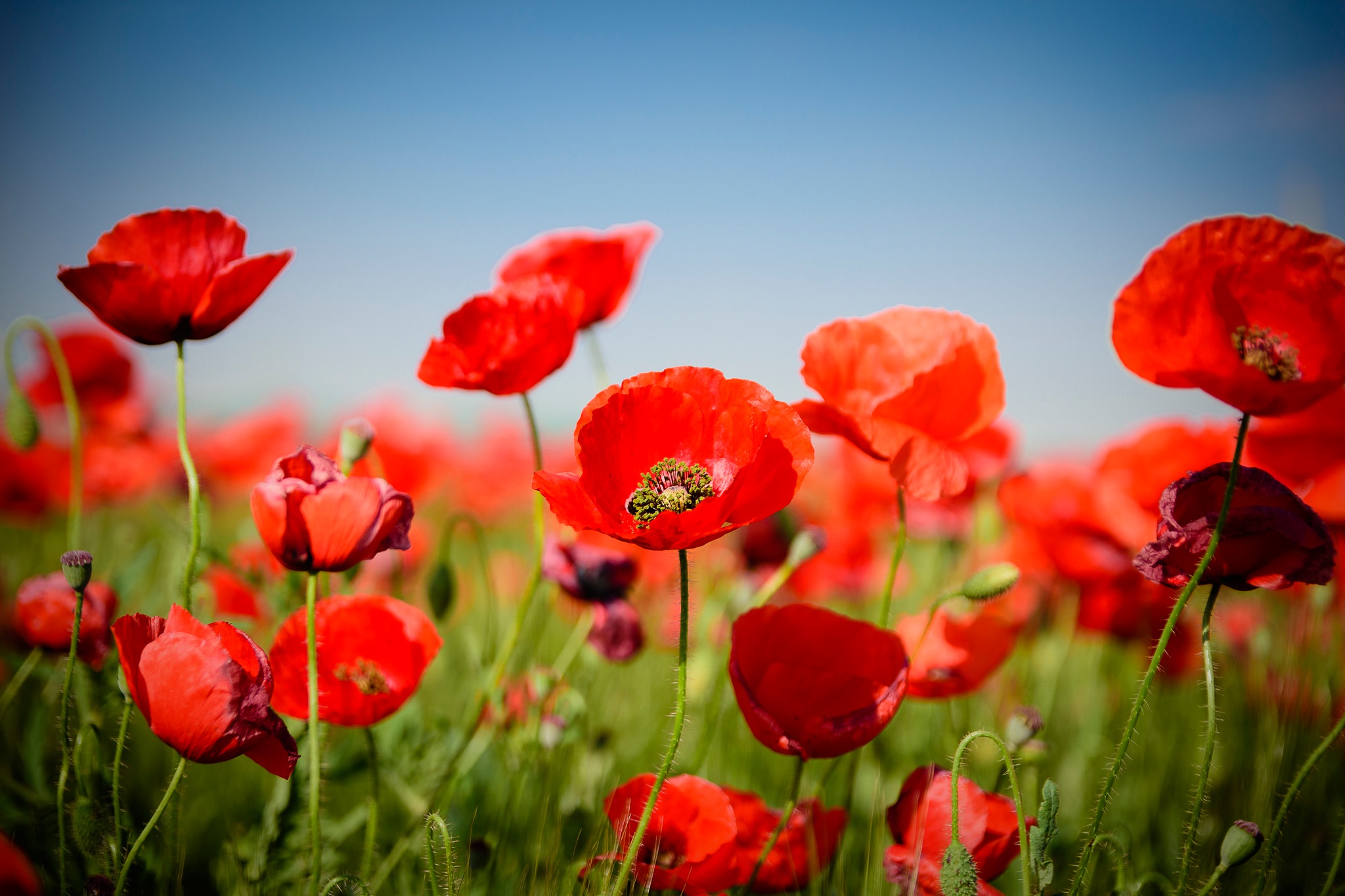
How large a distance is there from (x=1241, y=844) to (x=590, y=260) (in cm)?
103

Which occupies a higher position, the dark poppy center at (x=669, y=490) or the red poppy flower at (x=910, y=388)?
the red poppy flower at (x=910, y=388)

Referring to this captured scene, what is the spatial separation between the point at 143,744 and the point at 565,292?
47.3 inches

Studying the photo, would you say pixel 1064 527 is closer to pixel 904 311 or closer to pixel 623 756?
pixel 904 311

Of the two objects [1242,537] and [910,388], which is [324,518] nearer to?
[910,388]

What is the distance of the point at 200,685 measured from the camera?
27.8 inches

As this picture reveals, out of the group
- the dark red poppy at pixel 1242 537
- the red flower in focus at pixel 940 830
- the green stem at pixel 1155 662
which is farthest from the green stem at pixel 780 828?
the dark red poppy at pixel 1242 537

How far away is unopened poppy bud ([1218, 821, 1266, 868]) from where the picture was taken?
0.79 m

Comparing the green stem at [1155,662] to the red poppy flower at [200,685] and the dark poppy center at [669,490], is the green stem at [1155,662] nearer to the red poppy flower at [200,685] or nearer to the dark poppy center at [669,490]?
the dark poppy center at [669,490]

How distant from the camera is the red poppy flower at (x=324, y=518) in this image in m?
0.76

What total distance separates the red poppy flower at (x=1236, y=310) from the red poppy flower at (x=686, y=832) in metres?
0.64

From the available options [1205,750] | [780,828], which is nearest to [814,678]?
[780,828]

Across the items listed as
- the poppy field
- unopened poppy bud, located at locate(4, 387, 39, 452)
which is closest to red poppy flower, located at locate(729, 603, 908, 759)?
the poppy field

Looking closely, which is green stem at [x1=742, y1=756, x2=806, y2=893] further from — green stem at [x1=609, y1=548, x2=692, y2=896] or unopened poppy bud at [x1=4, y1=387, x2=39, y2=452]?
unopened poppy bud at [x1=4, y1=387, x2=39, y2=452]

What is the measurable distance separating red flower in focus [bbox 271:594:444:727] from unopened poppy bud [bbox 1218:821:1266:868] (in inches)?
32.7
